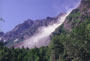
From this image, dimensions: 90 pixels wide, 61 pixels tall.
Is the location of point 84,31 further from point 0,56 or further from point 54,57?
point 0,56

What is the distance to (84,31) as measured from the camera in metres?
84.8

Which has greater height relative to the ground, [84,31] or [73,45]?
[84,31]

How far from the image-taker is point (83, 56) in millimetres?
80000

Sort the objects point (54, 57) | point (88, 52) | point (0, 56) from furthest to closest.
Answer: point (0, 56) < point (54, 57) < point (88, 52)

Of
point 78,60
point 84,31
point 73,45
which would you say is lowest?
point 78,60

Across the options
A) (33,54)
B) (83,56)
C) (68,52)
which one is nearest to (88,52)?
(83,56)

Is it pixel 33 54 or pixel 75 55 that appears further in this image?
pixel 33 54

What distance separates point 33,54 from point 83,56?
43017mm

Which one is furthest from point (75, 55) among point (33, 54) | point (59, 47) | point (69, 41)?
point (33, 54)

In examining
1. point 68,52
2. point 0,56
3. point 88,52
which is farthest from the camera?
point 0,56

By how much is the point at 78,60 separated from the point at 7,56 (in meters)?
47.4

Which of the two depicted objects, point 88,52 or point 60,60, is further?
point 60,60

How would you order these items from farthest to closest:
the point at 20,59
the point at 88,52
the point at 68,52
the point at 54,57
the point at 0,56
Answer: the point at 20,59, the point at 0,56, the point at 54,57, the point at 68,52, the point at 88,52

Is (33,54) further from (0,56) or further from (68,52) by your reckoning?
(68,52)
